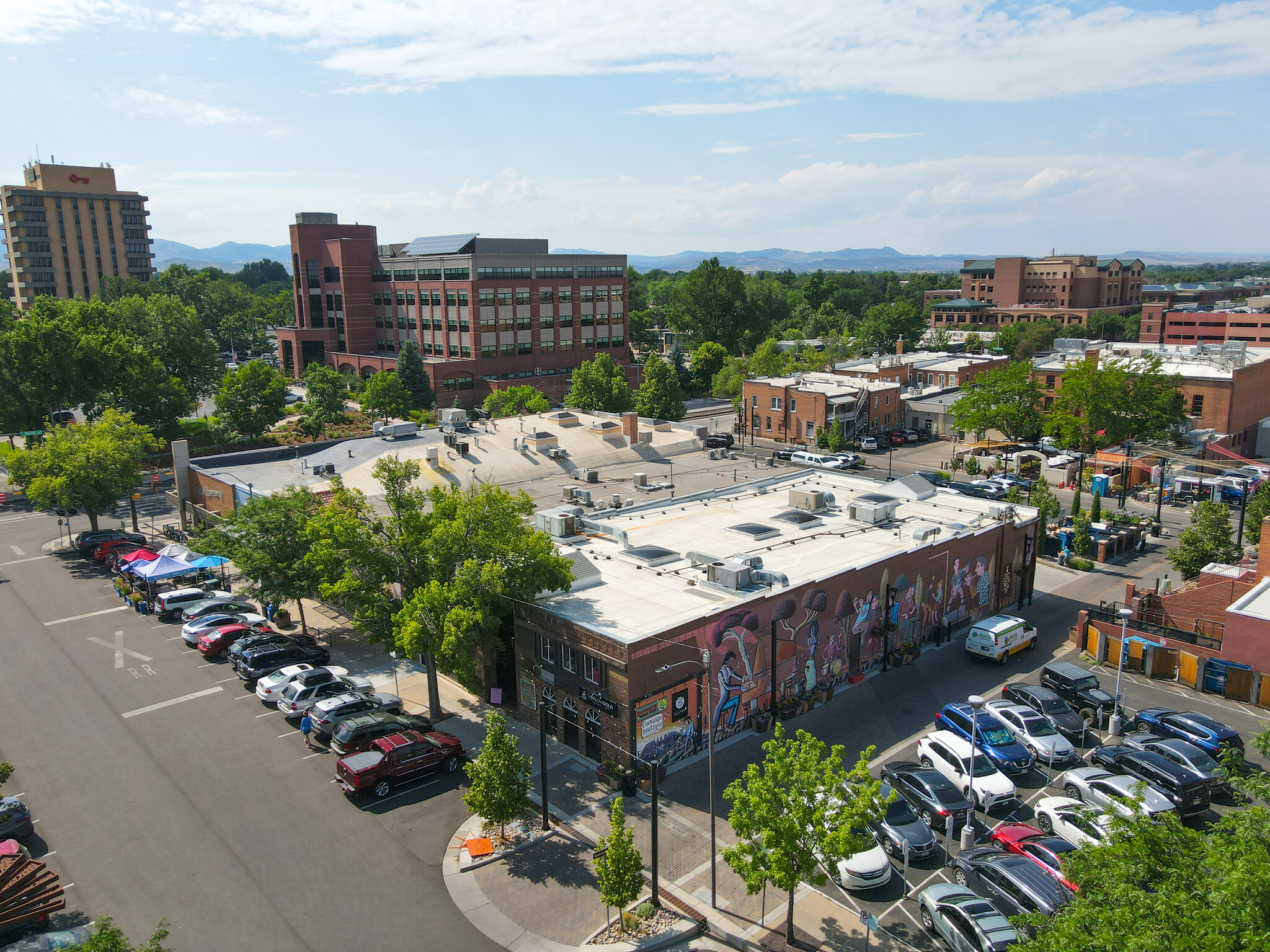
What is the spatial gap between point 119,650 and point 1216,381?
88.7 meters

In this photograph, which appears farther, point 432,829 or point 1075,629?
point 1075,629

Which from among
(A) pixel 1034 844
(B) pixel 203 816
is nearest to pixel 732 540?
(A) pixel 1034 844

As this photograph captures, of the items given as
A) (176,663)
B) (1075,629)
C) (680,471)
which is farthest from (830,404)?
(176,663)

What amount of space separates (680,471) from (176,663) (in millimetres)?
36344

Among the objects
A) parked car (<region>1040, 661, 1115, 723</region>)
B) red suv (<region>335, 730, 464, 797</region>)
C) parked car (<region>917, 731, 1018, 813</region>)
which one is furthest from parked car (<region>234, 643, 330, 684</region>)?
parked car (<region>1040, 661, 1115, 723</region>)

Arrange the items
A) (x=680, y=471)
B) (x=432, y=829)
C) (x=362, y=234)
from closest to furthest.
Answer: (x=432, y=829), (x=680, y=471), (x=362, y=234)

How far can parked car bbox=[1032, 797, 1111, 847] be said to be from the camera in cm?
2242

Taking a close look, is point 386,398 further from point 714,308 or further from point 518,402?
point 714,308

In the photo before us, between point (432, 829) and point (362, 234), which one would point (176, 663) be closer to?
point (432, 829)

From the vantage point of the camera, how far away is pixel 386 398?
282 feet

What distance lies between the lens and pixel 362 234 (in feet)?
373

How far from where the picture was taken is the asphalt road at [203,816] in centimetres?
2064

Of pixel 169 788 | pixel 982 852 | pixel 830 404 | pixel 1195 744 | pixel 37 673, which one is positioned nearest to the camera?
pixel 982 852

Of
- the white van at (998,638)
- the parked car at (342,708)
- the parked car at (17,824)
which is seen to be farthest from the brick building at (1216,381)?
the parked car at (17,824)
